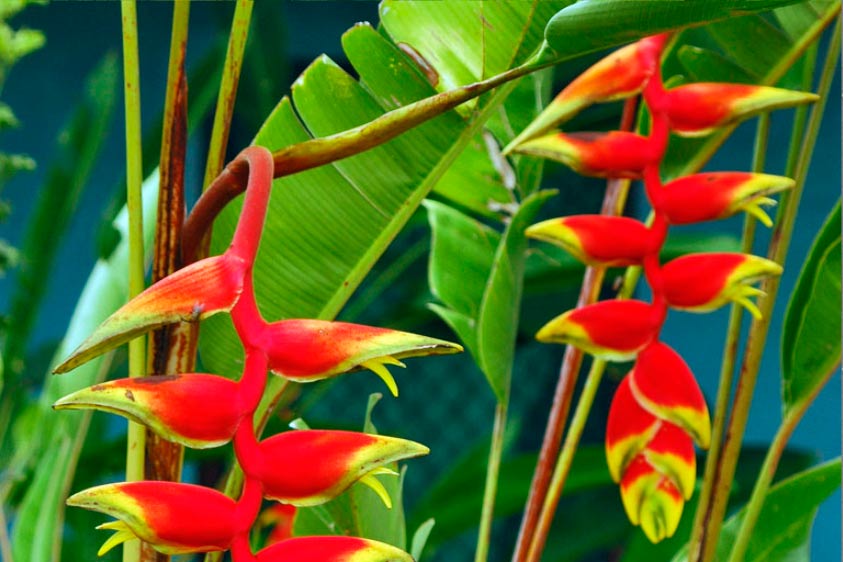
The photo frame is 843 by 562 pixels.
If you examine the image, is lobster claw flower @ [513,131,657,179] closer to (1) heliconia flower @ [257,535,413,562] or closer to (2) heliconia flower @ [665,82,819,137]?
(2) heliconia flower @ [665,82,819,137]

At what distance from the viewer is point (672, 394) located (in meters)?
0.39

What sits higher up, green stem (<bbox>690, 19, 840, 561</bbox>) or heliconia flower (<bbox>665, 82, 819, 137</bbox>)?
heliconia flower (<bbox>665, 82, 819, 137</bbox>)

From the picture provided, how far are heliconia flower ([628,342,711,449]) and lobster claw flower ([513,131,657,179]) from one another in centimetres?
7

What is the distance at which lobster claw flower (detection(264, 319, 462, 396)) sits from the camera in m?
0.28

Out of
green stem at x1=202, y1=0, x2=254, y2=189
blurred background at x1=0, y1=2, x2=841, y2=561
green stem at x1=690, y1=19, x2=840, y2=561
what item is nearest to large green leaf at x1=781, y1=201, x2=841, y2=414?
green stem at x1=690, y1=19, x2=840, y2=561

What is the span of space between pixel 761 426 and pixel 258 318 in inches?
76.0

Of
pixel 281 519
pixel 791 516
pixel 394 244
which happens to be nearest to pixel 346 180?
pixel 791 516

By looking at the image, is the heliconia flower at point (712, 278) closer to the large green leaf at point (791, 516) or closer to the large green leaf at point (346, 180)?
the large green leaf at point (346, 180)

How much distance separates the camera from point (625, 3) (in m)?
0.33

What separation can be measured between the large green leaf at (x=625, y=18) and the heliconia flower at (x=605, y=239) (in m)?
0.07

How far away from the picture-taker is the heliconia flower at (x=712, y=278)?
393 millimetres

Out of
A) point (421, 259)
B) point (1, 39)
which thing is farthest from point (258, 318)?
point (421, 259)

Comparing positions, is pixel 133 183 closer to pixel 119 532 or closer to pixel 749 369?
pixel 119 532

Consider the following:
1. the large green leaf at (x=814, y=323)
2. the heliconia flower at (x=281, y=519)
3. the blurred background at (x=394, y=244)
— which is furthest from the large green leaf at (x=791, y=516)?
the blurred background at (x=394, y=244)
